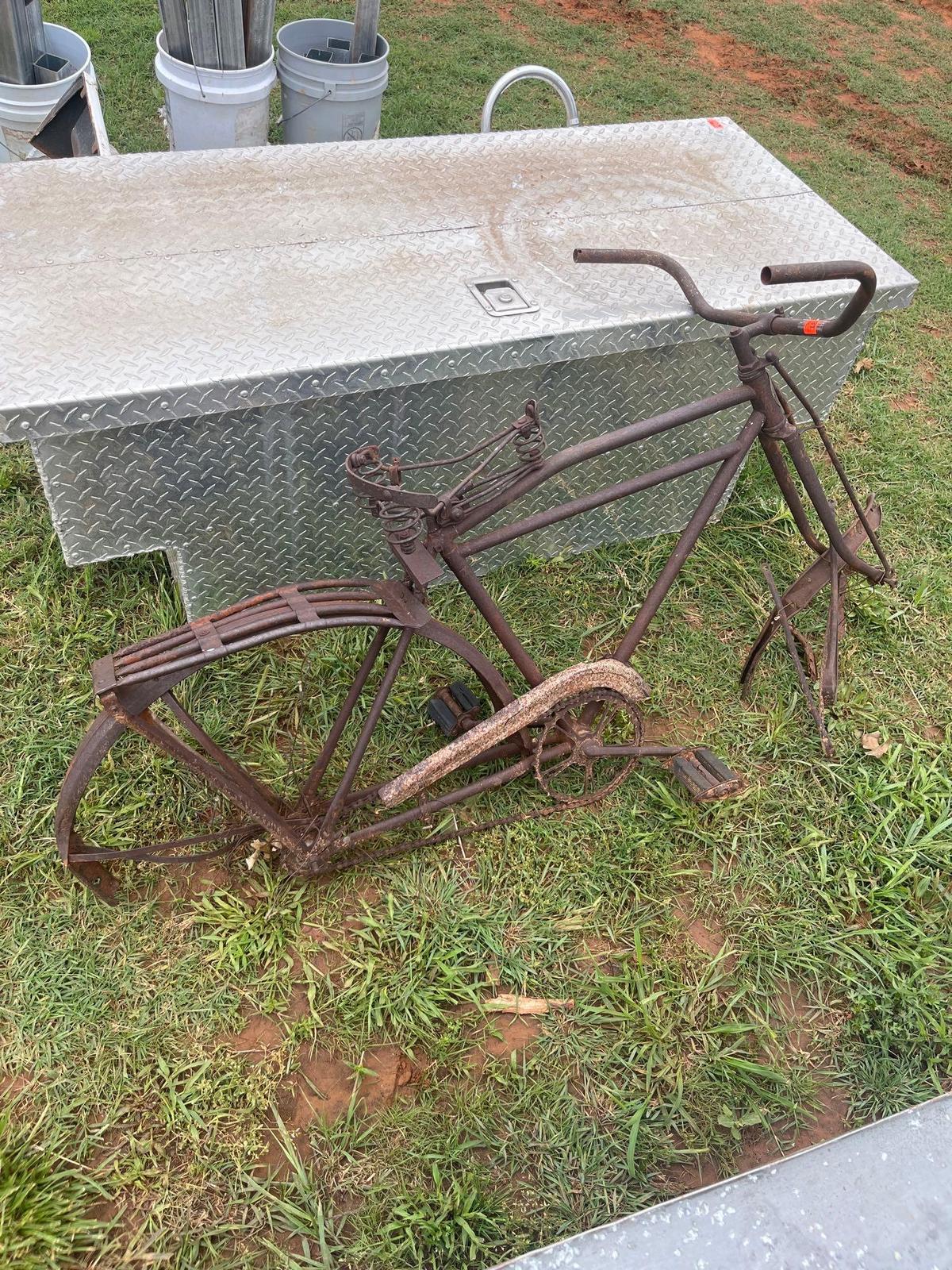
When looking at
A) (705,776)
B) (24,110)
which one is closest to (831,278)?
(705,776)

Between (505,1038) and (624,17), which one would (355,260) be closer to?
(505,1038)

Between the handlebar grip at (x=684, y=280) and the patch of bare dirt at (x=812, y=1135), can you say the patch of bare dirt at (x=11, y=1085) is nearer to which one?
the patch of bare dirt at (x=812, y=1135)

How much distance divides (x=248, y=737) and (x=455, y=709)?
62cm

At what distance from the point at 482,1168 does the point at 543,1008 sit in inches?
15.8

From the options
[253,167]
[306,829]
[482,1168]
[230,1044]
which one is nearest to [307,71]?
[253,167]

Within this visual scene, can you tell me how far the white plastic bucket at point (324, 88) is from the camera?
423 centimetres

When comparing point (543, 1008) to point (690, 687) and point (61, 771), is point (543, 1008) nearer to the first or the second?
point (690, 687)

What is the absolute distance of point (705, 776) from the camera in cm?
277

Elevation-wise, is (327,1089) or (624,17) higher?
(624,17)

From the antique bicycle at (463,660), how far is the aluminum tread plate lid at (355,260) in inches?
9.6

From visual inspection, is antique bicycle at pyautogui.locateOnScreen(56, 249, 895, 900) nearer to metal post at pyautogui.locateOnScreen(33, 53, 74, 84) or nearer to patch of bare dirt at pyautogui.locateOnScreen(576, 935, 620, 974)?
patch of bare dirt at pyautogui.locateOnScreen(576, 935, 620, 974)

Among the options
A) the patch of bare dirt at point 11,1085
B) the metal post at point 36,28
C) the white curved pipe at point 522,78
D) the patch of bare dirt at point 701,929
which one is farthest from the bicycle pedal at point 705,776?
the metal post at point 36,28

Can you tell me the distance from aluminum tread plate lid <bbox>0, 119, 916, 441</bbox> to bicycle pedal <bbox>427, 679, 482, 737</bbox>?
2.93 feet

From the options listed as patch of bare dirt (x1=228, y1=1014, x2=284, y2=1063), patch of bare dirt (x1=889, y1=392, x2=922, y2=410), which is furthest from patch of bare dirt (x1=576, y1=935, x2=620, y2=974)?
patch of bare dirt (x1=889, y1=392, x2=922, y2=410)
